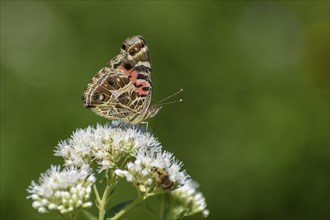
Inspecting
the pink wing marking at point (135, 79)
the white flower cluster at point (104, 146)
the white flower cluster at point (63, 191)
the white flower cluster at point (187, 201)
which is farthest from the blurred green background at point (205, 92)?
the white flower cluster at point (63, 191)

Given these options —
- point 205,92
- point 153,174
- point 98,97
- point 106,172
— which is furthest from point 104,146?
point 205,92

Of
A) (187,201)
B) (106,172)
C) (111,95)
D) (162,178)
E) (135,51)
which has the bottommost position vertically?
(187,201)

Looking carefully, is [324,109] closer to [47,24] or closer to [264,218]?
[264,218]

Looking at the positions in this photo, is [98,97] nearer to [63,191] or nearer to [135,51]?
[135,51]

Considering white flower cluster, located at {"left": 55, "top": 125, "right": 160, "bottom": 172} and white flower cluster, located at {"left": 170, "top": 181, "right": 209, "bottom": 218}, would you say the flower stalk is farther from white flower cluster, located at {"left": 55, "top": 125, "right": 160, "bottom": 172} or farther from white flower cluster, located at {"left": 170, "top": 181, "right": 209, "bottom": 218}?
white flower cluster, located at {"left": 170, "top": 181, "right": 209, "bottom": 218}

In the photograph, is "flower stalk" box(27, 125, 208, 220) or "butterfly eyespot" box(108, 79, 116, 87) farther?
"butterfly eyespot" box(108, 79, 116, 87)

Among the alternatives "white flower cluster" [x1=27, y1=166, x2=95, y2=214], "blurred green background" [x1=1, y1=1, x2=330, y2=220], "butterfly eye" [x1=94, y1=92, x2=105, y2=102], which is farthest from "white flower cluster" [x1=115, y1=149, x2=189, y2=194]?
"blurred green background" [x1=1, y1=1, x2=330, y2=220]
